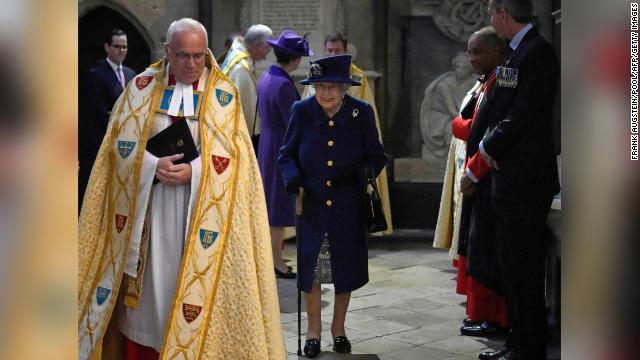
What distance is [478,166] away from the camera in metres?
5.13

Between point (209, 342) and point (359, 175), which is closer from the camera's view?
point (209, 342)

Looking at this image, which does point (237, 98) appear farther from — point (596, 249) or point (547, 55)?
point (596, 249)

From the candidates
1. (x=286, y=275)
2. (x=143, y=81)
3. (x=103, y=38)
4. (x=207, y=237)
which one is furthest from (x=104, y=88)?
(x=207, y=237)

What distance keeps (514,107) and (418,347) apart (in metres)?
1.70

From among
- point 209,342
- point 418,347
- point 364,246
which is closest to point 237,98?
point 209,342

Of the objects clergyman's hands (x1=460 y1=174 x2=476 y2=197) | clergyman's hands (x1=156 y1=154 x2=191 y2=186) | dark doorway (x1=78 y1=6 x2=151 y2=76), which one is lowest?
clergyman's hands (x1=460 y1=174 x2=476 y2=197)

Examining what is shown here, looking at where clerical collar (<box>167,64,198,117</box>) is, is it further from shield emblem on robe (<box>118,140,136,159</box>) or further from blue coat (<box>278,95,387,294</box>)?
blue coat (<box>278,95,387,294</box>)

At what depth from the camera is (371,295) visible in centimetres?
710

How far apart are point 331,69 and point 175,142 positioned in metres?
1.40

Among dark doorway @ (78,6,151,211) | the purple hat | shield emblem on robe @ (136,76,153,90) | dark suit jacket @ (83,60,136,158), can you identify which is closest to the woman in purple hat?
the purple hat

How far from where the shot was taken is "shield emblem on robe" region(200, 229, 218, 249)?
393 centimetres

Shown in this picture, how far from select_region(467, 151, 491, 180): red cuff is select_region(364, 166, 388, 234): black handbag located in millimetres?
580

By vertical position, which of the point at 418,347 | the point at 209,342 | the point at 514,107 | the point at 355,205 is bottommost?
the point at 418,347

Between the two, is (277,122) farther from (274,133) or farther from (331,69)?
(331,69)
